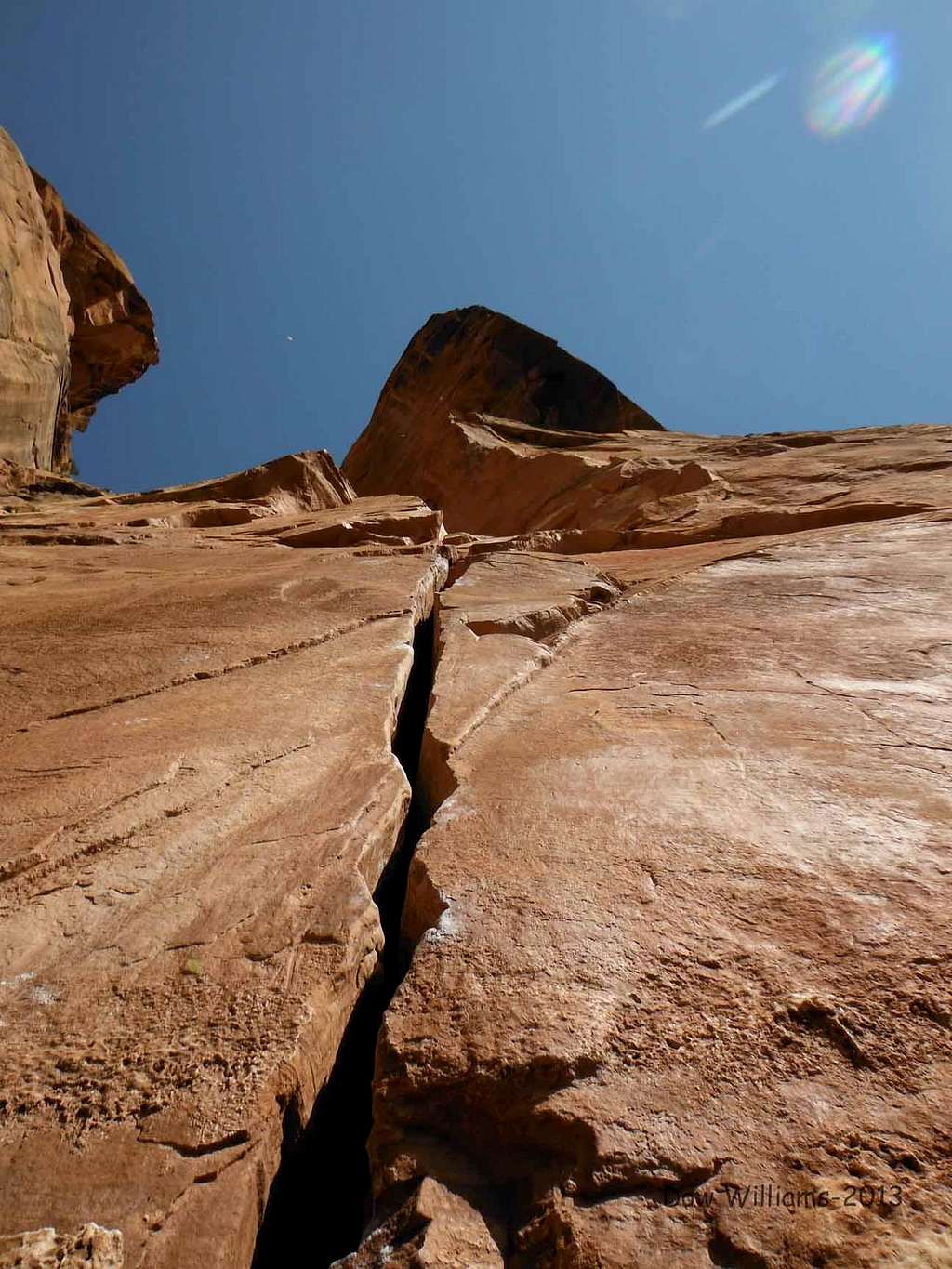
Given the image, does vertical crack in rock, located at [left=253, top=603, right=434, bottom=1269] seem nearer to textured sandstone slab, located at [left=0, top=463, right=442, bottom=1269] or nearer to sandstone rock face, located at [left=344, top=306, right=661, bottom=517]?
textured sandstone slab, located at [left=0, top=463, right=442, bottom=1269]

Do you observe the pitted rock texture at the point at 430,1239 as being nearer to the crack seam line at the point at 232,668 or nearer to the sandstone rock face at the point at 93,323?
the crack seam line at the point at 232,668

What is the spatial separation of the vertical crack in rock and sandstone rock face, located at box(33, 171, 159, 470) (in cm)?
1871

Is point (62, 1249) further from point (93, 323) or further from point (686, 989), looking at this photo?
point (93, 323)

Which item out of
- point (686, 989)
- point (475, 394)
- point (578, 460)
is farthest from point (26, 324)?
point (686, 989)

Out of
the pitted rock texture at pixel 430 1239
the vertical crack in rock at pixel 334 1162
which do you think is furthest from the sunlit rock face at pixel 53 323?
the pitted rock texture at pixel 430 1239

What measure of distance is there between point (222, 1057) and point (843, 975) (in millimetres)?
1367

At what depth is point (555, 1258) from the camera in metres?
1.21

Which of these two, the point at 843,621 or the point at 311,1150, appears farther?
the point at 843,621

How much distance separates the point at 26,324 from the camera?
14.1 metres

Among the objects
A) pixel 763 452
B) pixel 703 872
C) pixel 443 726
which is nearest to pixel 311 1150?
pixel 703 872

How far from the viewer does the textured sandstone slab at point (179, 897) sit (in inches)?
54.5

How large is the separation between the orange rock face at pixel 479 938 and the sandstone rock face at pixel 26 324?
12016 millimetres

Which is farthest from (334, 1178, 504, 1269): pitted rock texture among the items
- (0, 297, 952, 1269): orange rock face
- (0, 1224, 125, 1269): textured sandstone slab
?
(0, 1224, 125, 1269): textured sandstone slab

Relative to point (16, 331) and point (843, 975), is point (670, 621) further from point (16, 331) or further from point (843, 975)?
point (16, 331)
